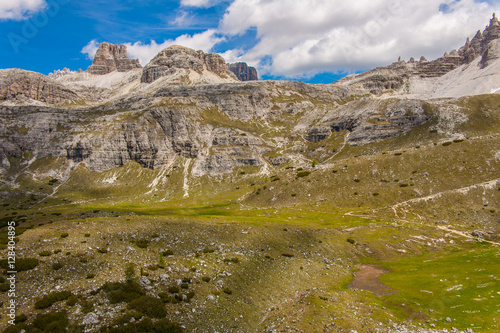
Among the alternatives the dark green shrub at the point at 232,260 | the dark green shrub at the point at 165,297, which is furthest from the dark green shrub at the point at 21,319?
the dark green shrub at the point at 232,260

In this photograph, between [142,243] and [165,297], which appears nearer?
[165,297]

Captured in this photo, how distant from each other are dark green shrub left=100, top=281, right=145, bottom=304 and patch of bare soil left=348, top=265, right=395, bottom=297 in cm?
3167

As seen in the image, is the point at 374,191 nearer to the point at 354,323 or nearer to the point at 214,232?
the point at 214,232

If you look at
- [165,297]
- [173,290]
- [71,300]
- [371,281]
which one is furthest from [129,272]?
[371,281]

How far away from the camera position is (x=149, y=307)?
2383 cm

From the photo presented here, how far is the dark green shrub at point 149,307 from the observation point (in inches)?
923

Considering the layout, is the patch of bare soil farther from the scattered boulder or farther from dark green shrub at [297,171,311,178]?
dark green shrub at [297,171,311,178]

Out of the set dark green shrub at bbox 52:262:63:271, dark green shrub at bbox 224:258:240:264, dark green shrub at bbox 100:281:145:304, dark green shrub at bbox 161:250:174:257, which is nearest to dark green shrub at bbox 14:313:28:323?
dark green shrub at bbox 100:281:145:304

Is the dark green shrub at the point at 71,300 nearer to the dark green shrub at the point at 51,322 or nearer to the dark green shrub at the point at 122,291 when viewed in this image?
the dark green shrub at the point at 51,322

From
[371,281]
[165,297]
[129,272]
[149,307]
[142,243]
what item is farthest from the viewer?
[371,281]

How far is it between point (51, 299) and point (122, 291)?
18.9ft

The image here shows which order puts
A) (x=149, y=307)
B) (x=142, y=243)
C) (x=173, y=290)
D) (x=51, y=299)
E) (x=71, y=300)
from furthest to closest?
(x=142, y=243) < (x=173, y=290) < (x=149, y=307) < (x=71, y=300) < (x=51, y=299)

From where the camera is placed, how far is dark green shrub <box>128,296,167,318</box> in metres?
23.5

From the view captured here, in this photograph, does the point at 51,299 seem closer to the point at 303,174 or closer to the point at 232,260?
the point at 232,260
